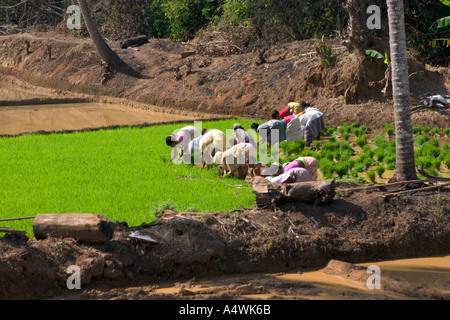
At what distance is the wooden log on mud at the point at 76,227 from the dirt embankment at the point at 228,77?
10.1 m

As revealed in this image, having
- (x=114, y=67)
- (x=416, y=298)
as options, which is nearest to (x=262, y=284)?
(x=416, y=298)

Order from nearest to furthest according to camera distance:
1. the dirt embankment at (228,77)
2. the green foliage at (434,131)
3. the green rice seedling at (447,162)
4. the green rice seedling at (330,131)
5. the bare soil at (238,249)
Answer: the bare soil at (238,249) → the green rice seedling at (447,162) → the green foliage at (434,131) → the green rice seedling at (330,131) → the dirt embankment at (228,77)

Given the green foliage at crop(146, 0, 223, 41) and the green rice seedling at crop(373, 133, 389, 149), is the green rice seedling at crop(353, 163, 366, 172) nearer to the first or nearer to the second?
the green rice seedling at crop(373, 133, 389, 149)

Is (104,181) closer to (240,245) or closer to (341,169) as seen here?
(240,245)

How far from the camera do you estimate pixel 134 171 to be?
10.4m

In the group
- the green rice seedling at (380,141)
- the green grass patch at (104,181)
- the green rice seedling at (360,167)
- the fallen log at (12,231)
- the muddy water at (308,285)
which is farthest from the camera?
the green rice seedling at (380,141)

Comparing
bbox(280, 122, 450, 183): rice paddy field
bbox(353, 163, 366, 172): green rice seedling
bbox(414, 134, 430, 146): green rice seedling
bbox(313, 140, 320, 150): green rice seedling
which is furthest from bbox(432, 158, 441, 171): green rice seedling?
bbox(313, 140, 320, 150): green rice seedling

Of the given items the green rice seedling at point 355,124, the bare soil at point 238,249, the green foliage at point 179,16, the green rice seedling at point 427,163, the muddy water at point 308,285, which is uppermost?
the green foliage at point 179,16

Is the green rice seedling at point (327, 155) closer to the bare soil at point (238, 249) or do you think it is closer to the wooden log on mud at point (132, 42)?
the bare soil at point (238, 249)

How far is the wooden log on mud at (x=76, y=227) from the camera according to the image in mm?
6344

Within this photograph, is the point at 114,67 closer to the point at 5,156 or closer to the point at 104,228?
the point at 5,156

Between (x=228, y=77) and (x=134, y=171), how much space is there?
1027cm

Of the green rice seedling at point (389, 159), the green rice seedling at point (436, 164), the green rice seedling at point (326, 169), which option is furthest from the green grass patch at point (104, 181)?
the green rice seedling at point (436, 164)

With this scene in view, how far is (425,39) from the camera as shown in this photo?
786 inches
